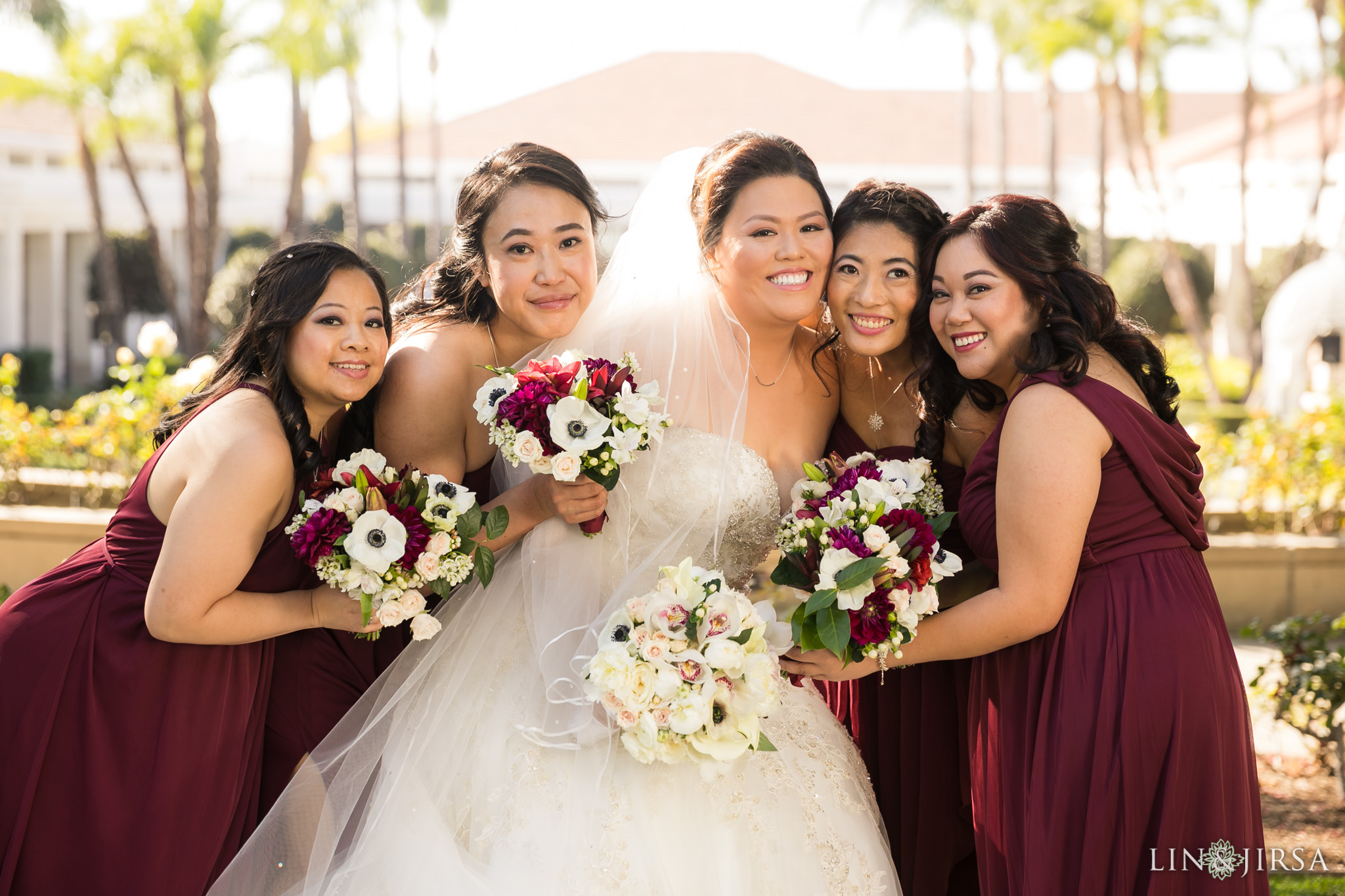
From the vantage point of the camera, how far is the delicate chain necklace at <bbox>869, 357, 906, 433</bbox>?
14.3 ft

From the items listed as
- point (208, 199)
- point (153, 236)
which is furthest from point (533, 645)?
point (153, 236)

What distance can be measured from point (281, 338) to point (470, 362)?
2.44ft

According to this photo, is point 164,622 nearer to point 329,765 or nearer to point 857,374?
point 329,765

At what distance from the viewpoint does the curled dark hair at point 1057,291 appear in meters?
3.46

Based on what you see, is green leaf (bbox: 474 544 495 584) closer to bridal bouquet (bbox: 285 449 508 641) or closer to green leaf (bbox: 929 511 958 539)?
bridal bouquet (bbox: 285 449 508 641)

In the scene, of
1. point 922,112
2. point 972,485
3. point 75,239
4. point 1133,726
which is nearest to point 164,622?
point 972,485

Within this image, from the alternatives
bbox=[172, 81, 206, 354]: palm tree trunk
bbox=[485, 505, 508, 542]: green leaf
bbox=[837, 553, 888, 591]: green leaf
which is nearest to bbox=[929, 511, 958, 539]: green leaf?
bbox=[837, 553, 888, 591]: green leaf

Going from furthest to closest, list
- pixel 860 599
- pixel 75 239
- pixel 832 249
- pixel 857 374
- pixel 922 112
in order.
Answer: pixel 922 112
pixel 75 239
pixel 857 374
pixel 832 249
pixel 860 599

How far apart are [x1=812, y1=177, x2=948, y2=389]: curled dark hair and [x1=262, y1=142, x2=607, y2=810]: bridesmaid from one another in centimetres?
96

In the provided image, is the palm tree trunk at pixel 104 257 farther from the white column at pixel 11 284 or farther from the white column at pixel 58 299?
the white column at pixel 58 299

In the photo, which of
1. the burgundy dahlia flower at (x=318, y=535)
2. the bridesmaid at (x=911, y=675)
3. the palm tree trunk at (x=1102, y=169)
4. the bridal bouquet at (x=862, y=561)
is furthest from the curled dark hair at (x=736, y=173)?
the palm tree trunk at (x=1102, y=169)

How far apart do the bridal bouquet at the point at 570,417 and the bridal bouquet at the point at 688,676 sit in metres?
0.44

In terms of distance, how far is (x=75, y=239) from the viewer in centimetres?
3528

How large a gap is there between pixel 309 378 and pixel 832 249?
1.95 meters
